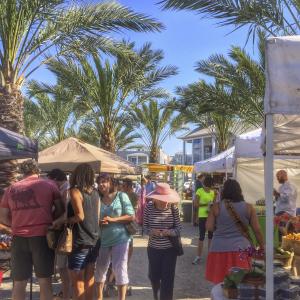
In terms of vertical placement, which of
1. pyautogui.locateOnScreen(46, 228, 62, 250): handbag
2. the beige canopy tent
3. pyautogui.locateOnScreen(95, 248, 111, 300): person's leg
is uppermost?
the beige canopy tent

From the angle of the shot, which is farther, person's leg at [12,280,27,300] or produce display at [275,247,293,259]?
produce display at [275,247,293,259]

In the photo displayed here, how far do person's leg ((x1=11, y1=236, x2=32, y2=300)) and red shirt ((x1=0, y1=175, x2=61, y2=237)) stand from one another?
0.34ft

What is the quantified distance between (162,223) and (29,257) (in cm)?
142

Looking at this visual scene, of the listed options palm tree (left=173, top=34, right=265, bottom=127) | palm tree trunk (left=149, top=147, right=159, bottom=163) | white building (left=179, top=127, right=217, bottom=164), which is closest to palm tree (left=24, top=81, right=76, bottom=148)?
palm tree trunk (left=149, top=147, right=159, bottom=163)

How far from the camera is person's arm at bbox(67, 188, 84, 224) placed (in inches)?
199

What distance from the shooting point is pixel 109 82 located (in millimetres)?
18078

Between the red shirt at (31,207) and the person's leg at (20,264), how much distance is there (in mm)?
105

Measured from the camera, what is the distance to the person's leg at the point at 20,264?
5.05 m

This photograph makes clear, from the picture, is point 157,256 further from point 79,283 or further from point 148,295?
point 148,295

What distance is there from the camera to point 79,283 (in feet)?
17.0

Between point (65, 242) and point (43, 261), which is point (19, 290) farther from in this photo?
point (65, 242)

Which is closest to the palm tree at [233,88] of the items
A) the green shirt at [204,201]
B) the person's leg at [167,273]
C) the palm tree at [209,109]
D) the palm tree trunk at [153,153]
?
the palm tree at [209,109]

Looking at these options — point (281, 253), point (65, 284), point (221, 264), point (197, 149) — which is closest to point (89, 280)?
point (65, 284)

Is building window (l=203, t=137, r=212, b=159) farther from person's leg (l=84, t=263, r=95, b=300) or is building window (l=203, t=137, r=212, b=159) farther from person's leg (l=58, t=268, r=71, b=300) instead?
person's leg (l=84, t=263, r=95, b=300)
